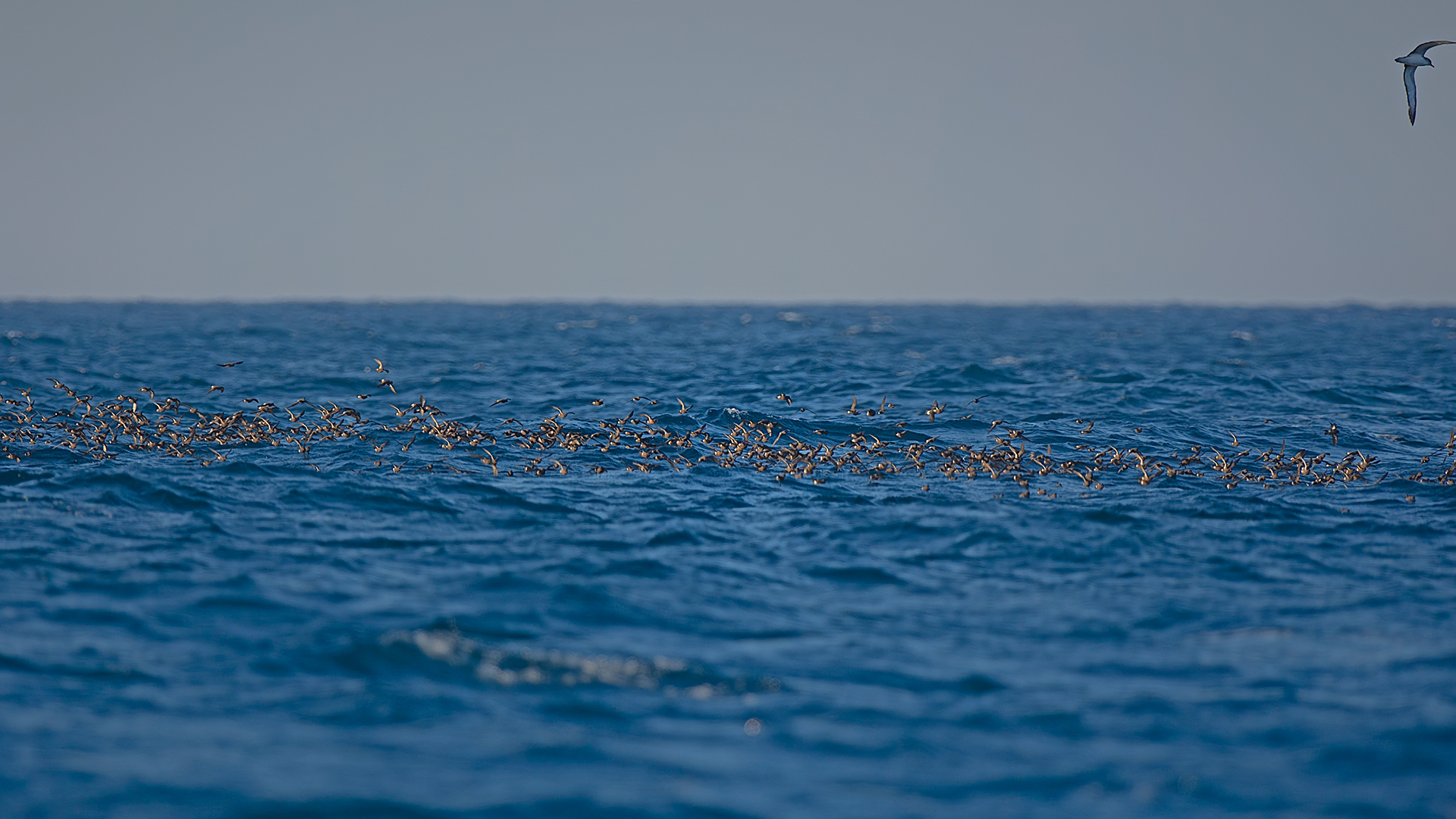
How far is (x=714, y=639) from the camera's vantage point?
1057 centimetres

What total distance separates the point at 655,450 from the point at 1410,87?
14389 mm

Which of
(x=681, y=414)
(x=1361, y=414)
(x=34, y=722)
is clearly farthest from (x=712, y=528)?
(x=1361, y=414)

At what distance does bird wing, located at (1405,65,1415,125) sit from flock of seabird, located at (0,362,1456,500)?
217 inches

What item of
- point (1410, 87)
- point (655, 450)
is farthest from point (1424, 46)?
point (655, 450)

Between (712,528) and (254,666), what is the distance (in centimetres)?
649

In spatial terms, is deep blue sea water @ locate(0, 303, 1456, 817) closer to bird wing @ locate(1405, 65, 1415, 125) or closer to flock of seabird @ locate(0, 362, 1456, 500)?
flock of seabird @ locate(0, 362, 1456, 500)

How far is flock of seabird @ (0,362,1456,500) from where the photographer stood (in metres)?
17.8

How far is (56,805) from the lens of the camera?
729 cm

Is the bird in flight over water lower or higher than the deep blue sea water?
higher

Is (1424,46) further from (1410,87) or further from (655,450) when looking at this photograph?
(655,450)

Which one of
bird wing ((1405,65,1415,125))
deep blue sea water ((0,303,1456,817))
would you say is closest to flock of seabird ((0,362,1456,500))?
deep blue sea water ((0,303,1456,817))

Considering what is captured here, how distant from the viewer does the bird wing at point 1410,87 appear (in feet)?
61.8

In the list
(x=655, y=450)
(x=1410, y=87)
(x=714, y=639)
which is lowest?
(x=714, y=639)

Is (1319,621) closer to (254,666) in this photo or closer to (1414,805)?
(1414,805)
